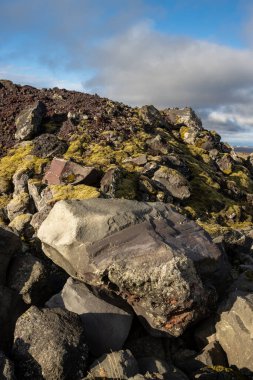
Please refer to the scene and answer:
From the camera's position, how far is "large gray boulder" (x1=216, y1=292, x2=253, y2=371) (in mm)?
13617

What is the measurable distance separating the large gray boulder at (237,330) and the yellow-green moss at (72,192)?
14752mm

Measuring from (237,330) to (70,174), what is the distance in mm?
20083

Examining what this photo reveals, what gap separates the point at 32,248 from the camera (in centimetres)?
1739

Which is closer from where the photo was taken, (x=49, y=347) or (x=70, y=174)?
(x=49, y=347)

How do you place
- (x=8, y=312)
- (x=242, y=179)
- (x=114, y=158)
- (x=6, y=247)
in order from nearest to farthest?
(x=8, y=312) < (x=6, y=247) < (x=114, y=158) < (x=242, y=179)

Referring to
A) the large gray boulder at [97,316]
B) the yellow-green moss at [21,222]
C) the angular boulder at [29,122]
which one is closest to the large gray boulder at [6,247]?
the large gray boulder at [97,316]

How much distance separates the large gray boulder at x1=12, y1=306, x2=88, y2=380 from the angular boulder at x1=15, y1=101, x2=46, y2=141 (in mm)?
32395

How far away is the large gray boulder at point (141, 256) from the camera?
43.7ft

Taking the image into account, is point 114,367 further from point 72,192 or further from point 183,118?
point 183,118

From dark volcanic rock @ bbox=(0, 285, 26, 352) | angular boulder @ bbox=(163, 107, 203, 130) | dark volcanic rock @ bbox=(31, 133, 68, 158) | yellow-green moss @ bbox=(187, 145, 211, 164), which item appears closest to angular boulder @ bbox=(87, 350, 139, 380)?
dark volcanic rock @ bbox=(0, 285, 26, 352)

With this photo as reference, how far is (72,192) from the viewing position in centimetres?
2900

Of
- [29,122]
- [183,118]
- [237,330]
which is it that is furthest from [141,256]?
[183,118]

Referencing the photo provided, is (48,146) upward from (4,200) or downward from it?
upward

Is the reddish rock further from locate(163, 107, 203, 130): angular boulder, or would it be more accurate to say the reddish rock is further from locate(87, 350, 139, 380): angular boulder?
locate(163, 107, 203, 130): angular boulder
